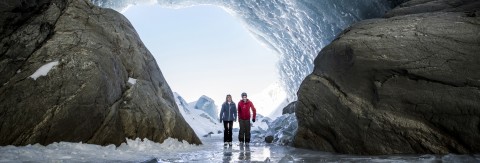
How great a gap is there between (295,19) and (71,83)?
1627 centimetres

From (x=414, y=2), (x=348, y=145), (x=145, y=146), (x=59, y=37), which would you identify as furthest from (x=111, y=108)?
(x=414, y=2)

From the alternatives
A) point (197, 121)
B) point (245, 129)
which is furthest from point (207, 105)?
point (245, 129)

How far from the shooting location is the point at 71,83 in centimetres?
603

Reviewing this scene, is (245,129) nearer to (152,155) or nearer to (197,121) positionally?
(152,155)

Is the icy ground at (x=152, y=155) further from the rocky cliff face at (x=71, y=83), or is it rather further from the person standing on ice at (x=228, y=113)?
the person standing on ice at (x=228, y=113)

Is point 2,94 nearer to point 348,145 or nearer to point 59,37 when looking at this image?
point 59,37

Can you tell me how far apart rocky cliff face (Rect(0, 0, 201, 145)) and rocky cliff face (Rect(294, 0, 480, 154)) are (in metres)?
4.16

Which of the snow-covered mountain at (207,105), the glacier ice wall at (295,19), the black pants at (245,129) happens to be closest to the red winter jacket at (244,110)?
the black pants at (245,129)

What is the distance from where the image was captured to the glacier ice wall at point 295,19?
16531 mm

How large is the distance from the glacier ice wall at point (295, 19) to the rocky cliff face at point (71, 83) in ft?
37.0

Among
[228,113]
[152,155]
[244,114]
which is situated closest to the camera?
[152,155]

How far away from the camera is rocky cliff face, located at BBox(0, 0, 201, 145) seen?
564 centimetres

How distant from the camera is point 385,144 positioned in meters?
5.99

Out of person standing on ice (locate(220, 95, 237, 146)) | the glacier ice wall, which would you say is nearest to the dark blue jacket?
person standing on ice (locate(220, 95, 237, 146))
